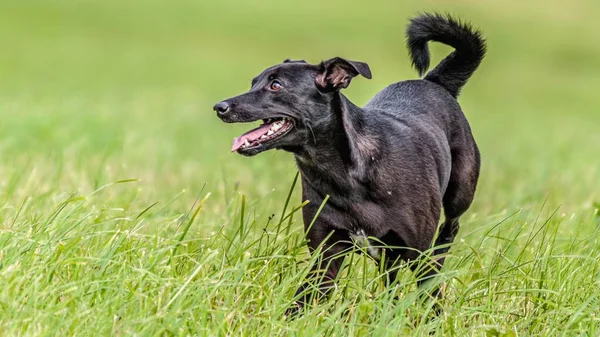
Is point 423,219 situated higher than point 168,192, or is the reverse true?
point 423,219

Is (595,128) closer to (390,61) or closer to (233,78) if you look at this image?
(233,78)

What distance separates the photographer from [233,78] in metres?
24.1

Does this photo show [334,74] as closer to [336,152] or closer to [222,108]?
[336,152]

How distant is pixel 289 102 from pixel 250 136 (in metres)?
0.28

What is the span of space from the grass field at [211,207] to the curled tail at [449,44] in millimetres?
460

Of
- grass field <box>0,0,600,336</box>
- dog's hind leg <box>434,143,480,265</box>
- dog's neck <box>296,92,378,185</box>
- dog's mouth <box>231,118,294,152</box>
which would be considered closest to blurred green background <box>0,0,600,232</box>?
grass field <box>0,0,600,336</box>

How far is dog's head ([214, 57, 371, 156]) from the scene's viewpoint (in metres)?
4.78

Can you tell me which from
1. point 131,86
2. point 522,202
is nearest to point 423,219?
point 522,202

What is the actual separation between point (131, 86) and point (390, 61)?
1012 cm

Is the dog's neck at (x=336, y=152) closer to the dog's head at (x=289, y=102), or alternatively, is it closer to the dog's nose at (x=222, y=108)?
the dog's head at (x=289, y=102)

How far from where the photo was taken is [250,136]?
4789 millimetres

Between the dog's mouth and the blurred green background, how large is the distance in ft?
2.65

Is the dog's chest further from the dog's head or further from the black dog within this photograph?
the dog's head

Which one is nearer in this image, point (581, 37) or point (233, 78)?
point (233, 78)
